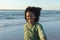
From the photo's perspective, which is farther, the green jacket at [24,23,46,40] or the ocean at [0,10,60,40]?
the ocean at [0,10,60,40]

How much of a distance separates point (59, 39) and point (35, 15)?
659 cm

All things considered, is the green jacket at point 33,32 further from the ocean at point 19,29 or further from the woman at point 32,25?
the ocean at point 19,29

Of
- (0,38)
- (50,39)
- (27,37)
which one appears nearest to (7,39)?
(0,38)

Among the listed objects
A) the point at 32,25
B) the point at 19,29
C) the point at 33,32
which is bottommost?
the point at 19,29

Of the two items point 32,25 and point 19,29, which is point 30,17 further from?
point 19,29

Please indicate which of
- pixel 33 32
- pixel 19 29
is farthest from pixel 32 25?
pixel 19 29

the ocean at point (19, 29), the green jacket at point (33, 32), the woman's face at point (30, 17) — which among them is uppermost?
the woman's face at point (30, 17)

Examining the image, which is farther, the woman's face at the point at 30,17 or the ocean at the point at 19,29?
the ocean at the point at 19,29

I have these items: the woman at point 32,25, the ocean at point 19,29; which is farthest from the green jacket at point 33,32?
the ocean at point 19,29

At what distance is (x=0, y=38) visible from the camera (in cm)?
947

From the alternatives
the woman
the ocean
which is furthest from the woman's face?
the ocean

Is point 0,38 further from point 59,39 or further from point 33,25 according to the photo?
point 33,25

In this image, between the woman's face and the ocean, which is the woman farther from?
the ocean

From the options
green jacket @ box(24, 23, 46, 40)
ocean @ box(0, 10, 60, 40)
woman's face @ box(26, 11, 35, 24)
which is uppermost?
woman's face @ box(26, 11, 35, 24)
